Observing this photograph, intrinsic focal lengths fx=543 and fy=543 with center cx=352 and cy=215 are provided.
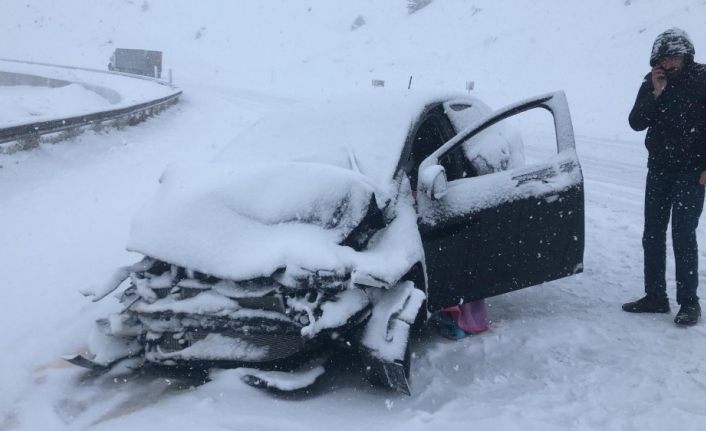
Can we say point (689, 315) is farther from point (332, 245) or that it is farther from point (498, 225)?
point (332, 245)

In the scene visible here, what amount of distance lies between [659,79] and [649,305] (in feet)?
5.16

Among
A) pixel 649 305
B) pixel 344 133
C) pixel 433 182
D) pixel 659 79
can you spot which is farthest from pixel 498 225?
pixel 659 79

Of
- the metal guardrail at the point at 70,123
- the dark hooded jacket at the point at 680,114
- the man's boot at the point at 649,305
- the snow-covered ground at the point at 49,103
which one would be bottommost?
the snow-covered ground at the point at 49,103

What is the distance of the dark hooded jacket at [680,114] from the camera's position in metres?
3.49

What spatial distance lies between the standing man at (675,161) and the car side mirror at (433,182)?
1624 millimetres

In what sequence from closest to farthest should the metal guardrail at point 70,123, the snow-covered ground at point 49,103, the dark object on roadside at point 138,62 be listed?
the metal guardrail at point 70,123, the snow-covered ground at point 49,103, the dark object on roadside at point 138,62

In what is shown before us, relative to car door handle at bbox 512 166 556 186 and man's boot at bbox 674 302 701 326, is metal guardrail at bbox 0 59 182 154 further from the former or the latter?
man's boot at bbox 674 302 701 326

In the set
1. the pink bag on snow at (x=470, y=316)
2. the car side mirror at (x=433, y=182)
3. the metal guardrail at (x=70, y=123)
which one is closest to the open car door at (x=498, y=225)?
the car side mirror at (x=433, y=182)

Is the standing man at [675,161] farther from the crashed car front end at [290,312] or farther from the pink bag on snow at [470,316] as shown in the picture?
the crashed car front end at [290,312]

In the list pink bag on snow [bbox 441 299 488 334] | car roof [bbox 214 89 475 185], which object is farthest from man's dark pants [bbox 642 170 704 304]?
car roof [bbox 214 89 475 185]

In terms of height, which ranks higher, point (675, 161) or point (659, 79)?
point (659, 79)

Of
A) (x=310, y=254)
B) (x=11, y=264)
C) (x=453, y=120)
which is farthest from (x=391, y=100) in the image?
(x=11, y=264)

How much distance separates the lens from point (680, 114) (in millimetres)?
3553

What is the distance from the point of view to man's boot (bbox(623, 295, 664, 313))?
3.86 metres
